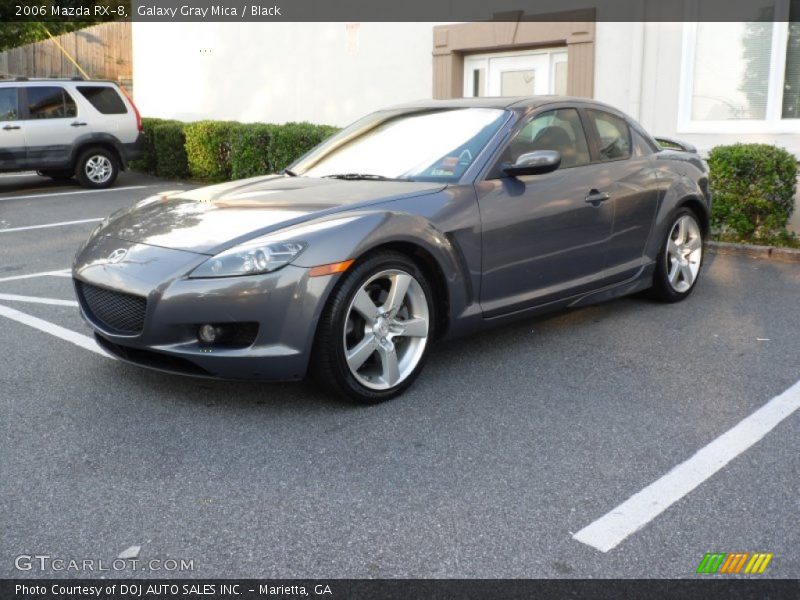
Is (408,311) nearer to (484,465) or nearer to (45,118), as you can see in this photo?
(484,465)

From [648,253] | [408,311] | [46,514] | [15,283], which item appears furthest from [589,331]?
[15,283]

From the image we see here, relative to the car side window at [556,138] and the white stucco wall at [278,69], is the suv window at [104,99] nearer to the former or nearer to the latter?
the white stucco wall at [278,69]

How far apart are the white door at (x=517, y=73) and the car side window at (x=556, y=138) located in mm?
6089

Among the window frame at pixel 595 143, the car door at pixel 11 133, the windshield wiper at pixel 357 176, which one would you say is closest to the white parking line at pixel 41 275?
the windshield wiper at pixel 357 176

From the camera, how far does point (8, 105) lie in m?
13.4

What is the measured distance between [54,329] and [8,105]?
8.90m

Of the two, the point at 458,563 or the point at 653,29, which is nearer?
the point at 458,563

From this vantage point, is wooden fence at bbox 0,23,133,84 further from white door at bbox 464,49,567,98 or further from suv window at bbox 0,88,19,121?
white door at bbox 464,49,567,98

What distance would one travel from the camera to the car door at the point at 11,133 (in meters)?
13.3

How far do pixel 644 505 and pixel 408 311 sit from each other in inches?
66.0

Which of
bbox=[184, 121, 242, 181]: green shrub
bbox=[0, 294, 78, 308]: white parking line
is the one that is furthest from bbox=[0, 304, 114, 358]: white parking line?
bbox=[184, 121, 242, 181]: green shrub

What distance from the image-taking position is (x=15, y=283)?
7352 mm

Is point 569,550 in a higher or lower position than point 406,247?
lower
